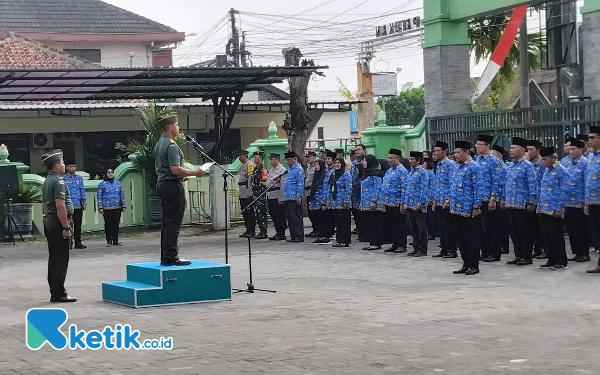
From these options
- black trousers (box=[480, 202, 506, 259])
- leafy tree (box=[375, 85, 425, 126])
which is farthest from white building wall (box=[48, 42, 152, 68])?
leafy tree (box=[375, 85, 425, 126])

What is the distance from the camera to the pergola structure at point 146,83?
2061 cm

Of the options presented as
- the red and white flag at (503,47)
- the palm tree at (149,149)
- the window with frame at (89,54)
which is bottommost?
the palm tree at (149,149)

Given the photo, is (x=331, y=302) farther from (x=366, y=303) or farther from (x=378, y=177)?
(x=378, y=177)

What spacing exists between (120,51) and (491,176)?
112 ft

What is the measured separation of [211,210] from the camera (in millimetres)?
26203

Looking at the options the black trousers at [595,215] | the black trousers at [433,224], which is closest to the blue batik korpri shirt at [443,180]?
the black trousers at [595,215]

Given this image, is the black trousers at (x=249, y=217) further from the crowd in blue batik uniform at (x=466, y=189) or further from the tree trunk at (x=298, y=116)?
the crowd in blue batik uniform at (x=466, y=189)

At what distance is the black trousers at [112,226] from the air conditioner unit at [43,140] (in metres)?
14.0

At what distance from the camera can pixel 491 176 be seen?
1591 cm

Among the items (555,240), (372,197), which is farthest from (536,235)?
(372,197)

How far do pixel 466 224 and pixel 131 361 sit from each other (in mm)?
7343

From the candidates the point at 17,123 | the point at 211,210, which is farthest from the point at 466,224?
the point at 17,123

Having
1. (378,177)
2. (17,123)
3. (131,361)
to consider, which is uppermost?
(17,123)

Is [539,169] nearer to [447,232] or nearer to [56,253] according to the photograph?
[447,232]
